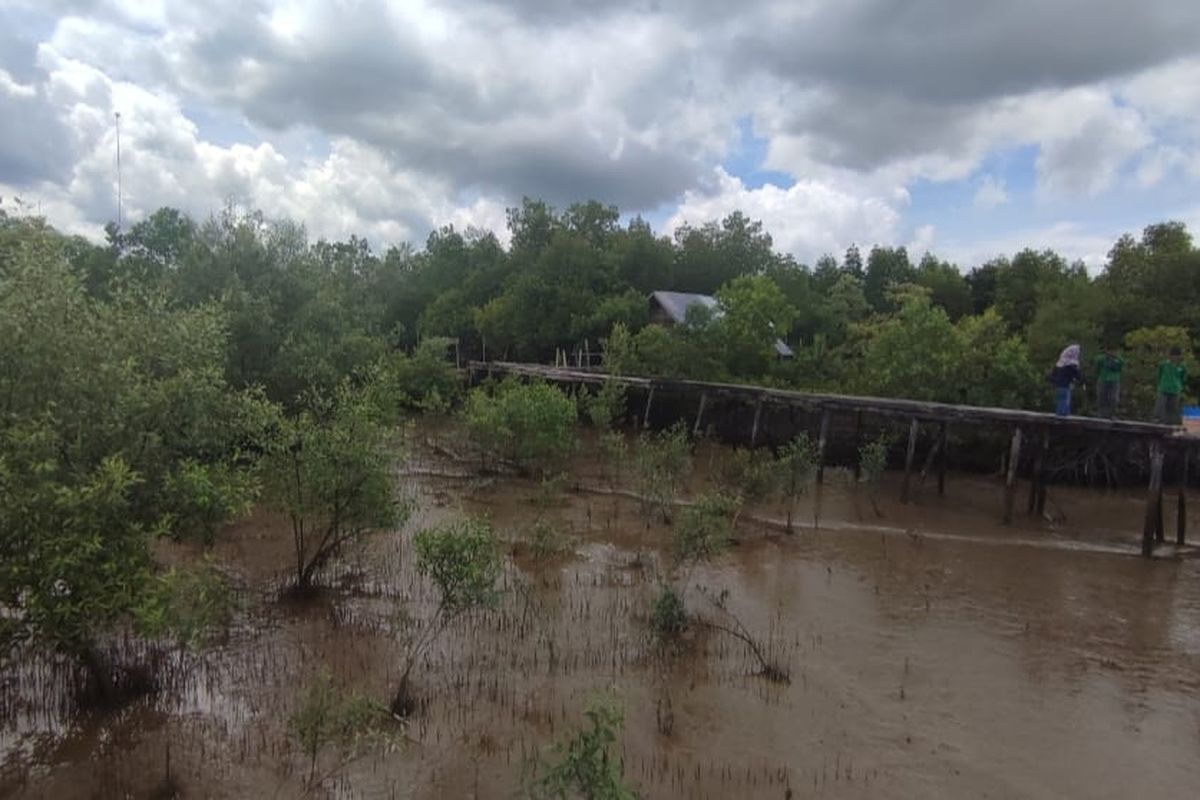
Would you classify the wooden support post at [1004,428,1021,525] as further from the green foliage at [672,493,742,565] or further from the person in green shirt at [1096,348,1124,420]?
the green foliage at [672,493,742,565]

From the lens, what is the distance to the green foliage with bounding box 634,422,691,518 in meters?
16.1

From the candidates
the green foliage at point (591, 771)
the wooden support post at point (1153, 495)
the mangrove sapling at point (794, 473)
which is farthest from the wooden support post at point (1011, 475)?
the green foliage at point (591, 771)

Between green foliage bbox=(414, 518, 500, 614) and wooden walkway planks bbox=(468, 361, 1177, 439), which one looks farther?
wooden walkway planks bbox=(468, 361, 1177, 439)

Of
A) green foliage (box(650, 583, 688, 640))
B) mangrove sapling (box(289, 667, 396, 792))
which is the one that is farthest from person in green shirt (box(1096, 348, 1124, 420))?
mangrove sapling (box(289, 667, 396, 792))

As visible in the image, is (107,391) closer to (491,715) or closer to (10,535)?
(10,535)

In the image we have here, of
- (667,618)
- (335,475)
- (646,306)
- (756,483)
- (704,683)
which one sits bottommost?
(704,683)

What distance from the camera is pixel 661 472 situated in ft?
56.9

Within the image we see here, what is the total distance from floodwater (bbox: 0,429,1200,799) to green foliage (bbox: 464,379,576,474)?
183 inches

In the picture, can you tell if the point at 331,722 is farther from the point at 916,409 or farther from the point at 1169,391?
the point at 1169,391

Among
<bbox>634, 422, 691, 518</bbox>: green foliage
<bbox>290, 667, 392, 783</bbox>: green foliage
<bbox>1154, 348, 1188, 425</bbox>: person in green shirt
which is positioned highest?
<bbox>1154, 348, 1188, 425</bbox>: person in green shirt

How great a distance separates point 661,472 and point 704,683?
8.61 meters

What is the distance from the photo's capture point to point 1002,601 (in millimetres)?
12562

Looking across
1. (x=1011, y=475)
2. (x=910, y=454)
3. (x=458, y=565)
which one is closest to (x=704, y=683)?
(x=458, y=565)

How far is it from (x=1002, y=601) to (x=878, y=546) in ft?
9.96
